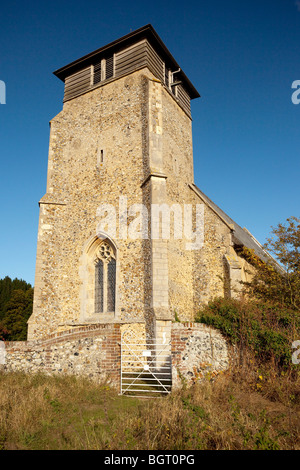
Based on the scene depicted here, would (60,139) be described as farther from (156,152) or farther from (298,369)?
(298,369)

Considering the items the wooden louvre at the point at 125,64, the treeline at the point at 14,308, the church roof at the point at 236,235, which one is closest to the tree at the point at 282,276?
the church roof at the point at 236,235

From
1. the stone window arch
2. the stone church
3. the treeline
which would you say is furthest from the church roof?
the treeline

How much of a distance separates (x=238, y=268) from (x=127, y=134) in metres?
7.33

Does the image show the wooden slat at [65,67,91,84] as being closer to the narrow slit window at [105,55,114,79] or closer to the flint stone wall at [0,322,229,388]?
the narrow slit window at [105,55,114,79]

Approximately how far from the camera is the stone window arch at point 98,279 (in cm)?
1348

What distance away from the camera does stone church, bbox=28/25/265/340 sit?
1261 centimetres

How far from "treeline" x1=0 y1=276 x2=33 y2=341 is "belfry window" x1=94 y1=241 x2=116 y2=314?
12.6 metres

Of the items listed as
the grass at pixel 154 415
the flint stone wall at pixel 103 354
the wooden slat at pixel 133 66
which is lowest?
the grass at pixel 154 415

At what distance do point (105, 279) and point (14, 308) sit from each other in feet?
54.4

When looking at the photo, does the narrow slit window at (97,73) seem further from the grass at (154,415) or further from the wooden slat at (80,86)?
the grass at (154,415)

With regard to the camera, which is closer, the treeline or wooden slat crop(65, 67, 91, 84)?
wooden slat crop(65, 67, 91, 84)

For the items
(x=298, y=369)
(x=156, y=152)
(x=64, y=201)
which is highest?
(x=156, y=152)

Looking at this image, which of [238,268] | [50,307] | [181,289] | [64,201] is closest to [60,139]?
[64,201]
